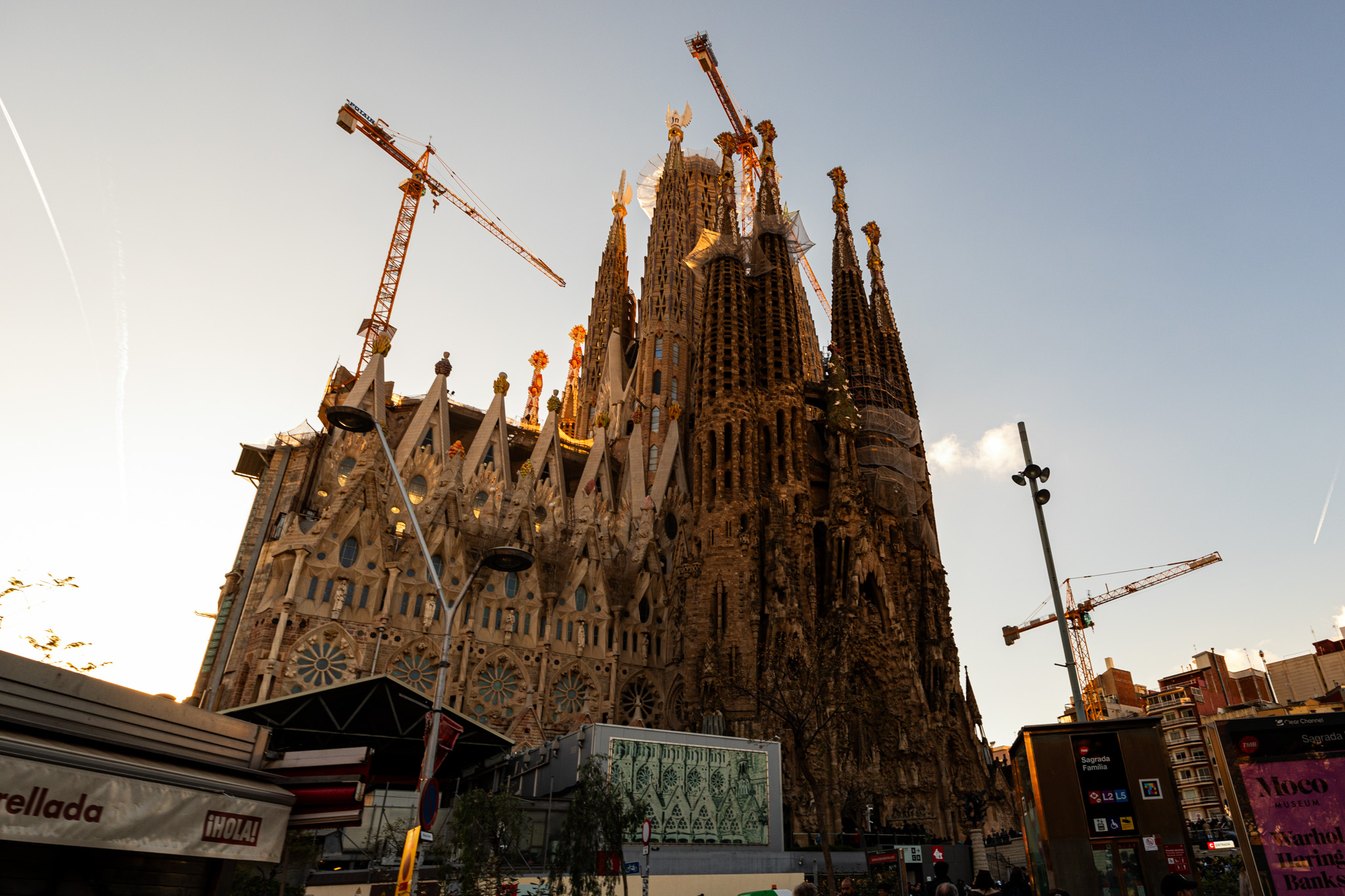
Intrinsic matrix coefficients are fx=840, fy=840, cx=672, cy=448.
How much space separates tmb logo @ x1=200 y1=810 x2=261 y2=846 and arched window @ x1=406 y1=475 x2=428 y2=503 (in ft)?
107

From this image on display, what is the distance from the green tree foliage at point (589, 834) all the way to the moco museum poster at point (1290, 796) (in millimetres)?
11467

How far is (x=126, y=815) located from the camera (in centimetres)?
642

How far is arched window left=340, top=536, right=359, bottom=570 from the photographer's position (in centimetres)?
3469

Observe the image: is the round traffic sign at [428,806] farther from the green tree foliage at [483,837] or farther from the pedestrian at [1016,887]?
the pedestrian at [1016,887]

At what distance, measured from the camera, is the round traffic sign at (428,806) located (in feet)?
36.1

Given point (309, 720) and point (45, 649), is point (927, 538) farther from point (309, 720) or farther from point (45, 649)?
point (45, 649)

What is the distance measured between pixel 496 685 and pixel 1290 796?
102ft

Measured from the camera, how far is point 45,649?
25.6 meters

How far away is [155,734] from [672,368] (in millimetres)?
48402

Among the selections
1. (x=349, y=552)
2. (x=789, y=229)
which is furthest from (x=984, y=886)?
(x=789, y=229)

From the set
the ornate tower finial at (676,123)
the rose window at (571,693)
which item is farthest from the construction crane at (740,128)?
the rose window at (571,693)

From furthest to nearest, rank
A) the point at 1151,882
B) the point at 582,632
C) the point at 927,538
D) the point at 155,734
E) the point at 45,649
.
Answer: the point at 927,538 < the point at 582,632 < the point at 45,649 < the point at 1151,882 < the point at 155,734

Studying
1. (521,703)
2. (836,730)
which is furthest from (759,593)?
(521,703)

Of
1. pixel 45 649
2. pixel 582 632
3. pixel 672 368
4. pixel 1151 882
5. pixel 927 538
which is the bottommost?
pixel 1151 882
